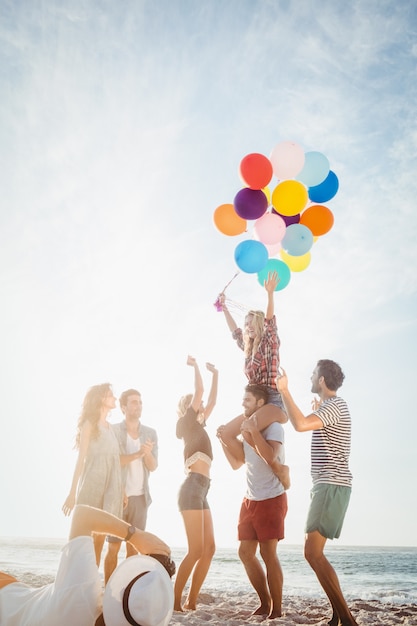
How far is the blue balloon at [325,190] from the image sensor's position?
5.27 metres

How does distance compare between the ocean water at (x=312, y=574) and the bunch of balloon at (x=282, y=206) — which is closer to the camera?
the bunch of balloon at (x=282, y=206)

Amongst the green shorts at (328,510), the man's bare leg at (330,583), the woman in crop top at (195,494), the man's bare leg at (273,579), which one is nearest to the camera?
the man's bare leg at (330,583)

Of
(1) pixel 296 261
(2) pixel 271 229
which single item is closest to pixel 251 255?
(2) pixel 271 229

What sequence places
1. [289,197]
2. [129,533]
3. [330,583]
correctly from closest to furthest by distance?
[129,533] → [330,583] → [289,197]

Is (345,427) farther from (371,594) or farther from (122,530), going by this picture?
(371,594)

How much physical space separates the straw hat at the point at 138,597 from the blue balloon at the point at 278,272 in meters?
3.45

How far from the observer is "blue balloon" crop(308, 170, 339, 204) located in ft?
17.3

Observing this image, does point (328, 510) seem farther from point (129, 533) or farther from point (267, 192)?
point (267, 192)

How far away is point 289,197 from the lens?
5004 millimetres

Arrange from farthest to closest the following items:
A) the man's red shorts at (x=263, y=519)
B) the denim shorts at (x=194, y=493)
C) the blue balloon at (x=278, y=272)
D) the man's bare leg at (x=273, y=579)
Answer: the blue balloon at (x=278, y=272)
the denim shorts at (x=194, y=493)
the man's red shorts at (x=263, y=519)
the man's bare leg at (x=273, y=579)

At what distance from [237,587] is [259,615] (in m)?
5.73

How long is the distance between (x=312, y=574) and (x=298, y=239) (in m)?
10.1

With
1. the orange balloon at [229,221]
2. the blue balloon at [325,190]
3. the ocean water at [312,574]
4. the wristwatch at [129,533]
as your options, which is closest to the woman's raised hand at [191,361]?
the orange balloon at [229,221]

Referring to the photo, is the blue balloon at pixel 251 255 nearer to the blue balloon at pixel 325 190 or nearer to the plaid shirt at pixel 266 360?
the plaid shirt at pixel 266 360
